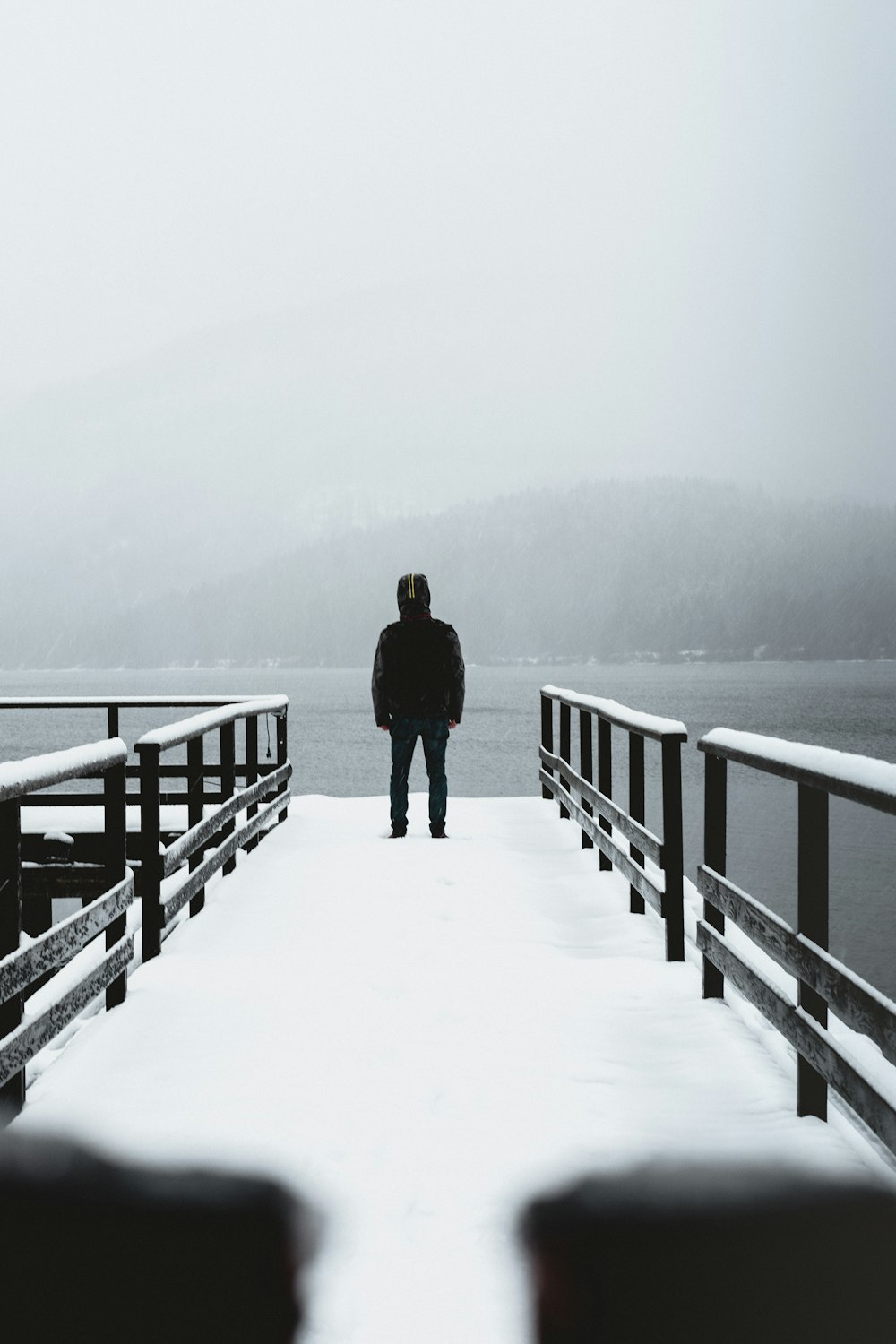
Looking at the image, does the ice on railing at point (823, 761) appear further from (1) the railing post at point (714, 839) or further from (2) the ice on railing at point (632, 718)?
(2) the ice on railing at point (632, 718)

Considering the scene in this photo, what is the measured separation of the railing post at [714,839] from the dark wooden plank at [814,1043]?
174 mm

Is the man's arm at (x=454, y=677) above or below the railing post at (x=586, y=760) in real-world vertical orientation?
above

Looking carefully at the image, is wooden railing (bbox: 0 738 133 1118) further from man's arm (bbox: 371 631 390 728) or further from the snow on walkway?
man's arm (bbox: 371 631 390 728)

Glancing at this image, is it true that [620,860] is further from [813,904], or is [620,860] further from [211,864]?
[813,904]

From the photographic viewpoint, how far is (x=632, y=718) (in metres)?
6.07

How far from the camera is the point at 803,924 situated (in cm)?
323

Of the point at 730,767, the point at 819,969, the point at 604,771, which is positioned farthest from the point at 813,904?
the point at 730,767

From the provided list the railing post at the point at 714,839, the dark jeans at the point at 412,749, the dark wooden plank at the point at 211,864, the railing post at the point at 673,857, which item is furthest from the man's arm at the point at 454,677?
the railing post at the point at 714,839

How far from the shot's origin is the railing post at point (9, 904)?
10.6 feet

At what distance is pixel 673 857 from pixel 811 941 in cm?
188

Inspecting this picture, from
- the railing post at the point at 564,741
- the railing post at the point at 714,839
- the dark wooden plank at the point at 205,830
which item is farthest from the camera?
the railing post at the point at 564,741

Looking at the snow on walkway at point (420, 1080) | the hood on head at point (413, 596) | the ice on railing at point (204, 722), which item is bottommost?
the snow on walkway at point (420, 1080)

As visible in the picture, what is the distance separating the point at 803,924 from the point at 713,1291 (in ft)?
3.50

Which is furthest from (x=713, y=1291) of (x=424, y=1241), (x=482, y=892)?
(x=482, y=892)
